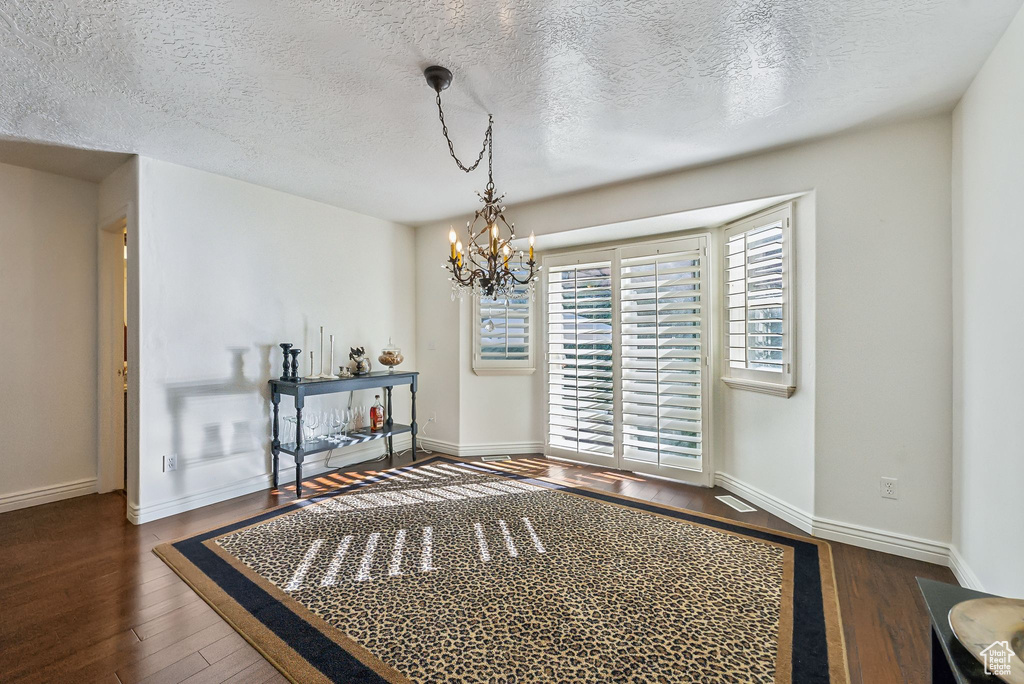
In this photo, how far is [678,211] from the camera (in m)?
3.52

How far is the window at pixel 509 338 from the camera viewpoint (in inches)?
187

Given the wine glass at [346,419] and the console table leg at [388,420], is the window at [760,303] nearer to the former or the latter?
the console table leg at [388,420]

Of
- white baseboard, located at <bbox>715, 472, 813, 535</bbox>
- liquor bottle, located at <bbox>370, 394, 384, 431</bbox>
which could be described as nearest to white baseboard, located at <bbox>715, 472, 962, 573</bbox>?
white baseboard, located at <bbox>715, 472, 813, 535</bbox>

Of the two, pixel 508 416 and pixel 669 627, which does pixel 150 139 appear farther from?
pixel 669 627

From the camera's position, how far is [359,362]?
4.25m

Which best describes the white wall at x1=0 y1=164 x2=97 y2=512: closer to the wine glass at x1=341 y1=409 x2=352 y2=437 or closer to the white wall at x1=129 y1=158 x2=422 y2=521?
the white wall at x1=129 y1=158 x2=422 y2=521

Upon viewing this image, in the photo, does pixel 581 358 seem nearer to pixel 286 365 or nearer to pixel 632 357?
pixel 632 357

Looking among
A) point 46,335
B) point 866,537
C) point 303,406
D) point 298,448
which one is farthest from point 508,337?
point 46,335

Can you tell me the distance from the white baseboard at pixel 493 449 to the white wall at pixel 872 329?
2325 millimetres

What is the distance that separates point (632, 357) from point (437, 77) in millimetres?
2817

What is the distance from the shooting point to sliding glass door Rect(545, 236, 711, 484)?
387cm

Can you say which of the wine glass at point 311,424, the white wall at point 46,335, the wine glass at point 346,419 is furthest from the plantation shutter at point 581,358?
the white wall at point 46,335

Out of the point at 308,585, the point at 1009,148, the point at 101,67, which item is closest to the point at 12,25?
the point at 101,67

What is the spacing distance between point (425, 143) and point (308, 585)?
2.61 meters
